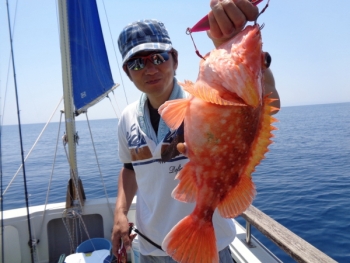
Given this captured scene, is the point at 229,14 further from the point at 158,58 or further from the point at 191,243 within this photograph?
the point at 191,243

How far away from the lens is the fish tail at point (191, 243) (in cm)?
139

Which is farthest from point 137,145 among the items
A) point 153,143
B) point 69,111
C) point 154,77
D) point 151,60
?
point 69,111

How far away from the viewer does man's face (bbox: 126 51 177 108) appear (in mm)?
1994

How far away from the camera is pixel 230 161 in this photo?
4.75 feet

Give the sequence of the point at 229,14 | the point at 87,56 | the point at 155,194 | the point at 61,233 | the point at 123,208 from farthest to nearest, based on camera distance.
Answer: the point at 87,56 < the point at 61,233 < the point at 123,208 < the point at 155,194 < the point at 229,14

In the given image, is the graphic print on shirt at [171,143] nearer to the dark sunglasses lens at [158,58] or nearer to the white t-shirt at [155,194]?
the white t-shirt at [155,194]

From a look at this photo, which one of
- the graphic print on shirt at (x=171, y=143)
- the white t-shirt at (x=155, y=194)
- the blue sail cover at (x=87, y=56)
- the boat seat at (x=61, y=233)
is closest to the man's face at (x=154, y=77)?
the white t-shirt at (x=155, y=194)

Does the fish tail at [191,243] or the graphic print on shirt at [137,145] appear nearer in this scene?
the fish tail at [191,243]

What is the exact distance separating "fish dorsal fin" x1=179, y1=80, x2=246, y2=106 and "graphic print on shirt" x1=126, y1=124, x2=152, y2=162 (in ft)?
2.85

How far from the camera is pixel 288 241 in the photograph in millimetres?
2545

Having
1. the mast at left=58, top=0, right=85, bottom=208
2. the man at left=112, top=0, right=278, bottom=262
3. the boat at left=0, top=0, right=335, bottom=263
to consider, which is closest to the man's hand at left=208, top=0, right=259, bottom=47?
the man at left=112, top=0, right=278, bottom=262

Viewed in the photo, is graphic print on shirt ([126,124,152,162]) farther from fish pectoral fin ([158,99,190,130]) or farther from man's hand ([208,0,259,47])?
man's hand ([208,0,259,47])

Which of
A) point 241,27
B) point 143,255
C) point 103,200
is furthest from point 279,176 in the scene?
point 241,27

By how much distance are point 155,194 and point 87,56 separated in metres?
4.22
